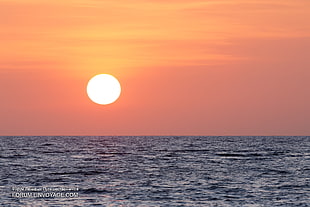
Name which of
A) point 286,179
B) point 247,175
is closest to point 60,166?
point 247,175

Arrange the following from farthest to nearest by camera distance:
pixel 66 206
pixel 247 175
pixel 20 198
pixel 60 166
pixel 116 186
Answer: pixel 60 166
pixel 247 175
pixel 116 186
pixel 20 198
pixel 66 206

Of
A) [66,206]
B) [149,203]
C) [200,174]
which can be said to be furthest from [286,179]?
[66,206]

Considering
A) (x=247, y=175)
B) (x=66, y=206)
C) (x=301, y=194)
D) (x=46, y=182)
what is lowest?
(x=66, y=206)

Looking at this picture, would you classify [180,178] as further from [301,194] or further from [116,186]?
[301,194]

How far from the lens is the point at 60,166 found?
76.5m

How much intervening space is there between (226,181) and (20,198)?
69.7 ft

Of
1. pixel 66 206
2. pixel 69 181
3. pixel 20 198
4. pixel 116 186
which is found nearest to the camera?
pixel 66 206

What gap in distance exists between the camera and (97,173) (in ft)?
219

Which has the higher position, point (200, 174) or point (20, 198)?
point (200, 174)

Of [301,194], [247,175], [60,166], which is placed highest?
[60,166]

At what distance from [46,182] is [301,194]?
2255cm

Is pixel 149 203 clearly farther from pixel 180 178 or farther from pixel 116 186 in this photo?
pixel 180 178

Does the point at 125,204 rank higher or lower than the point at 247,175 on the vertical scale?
lower

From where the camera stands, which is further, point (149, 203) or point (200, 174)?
point (200, 174)
